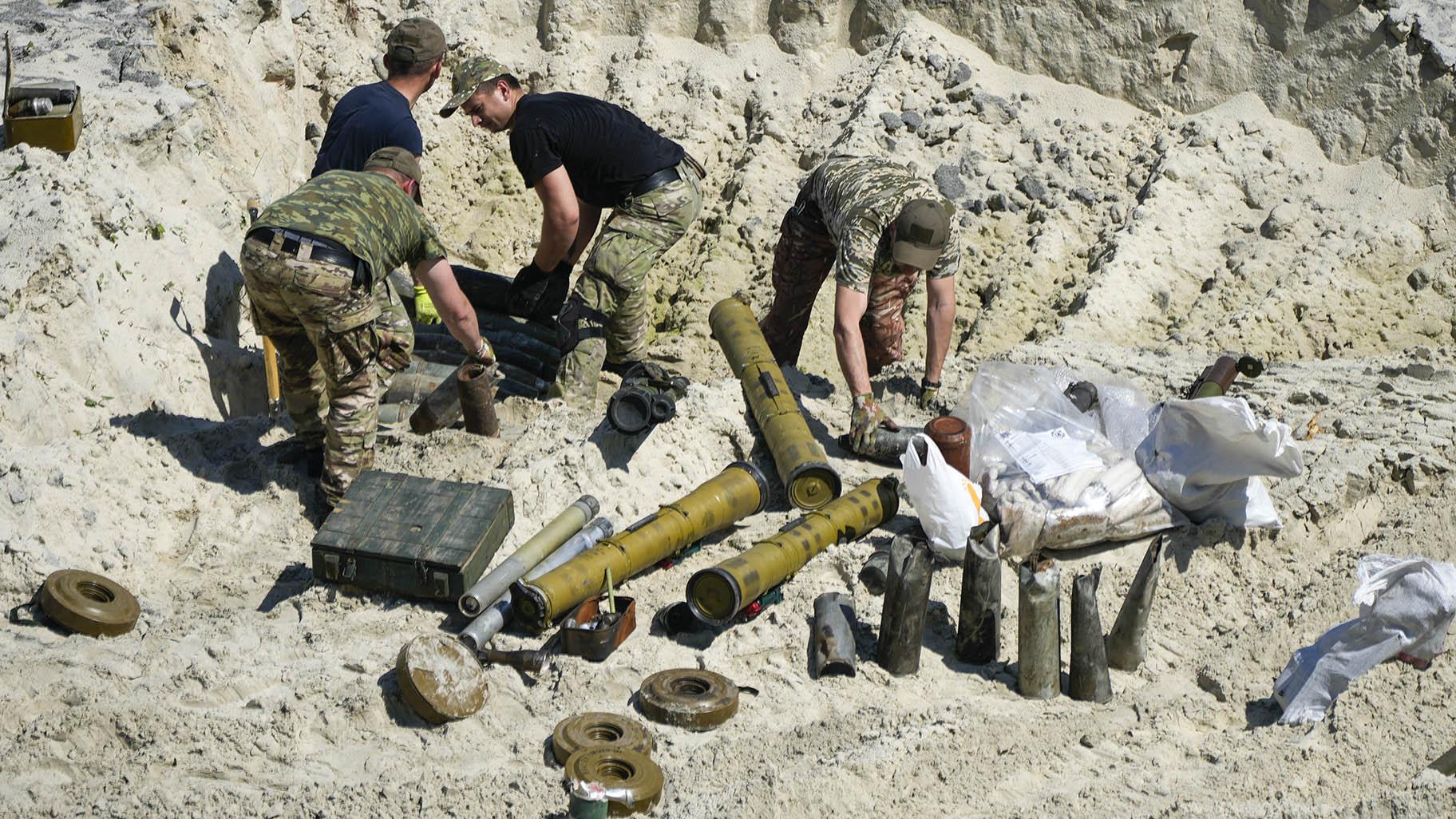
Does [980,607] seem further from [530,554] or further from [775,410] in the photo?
[530,554]

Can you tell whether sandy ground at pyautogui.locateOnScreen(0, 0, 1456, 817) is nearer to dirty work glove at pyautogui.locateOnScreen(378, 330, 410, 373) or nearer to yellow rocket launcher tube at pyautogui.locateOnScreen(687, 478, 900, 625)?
yellow rocket launcher tube at pyautogui.locateOnScreen(687, 478, 900, 625)

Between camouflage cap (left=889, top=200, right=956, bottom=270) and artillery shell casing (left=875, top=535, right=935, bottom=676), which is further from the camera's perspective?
camouflage cap (left=889, top=200, right=956, bottom=270)

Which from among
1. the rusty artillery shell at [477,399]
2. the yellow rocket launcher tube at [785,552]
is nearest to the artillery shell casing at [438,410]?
the rusty artillery shell at [477,399]

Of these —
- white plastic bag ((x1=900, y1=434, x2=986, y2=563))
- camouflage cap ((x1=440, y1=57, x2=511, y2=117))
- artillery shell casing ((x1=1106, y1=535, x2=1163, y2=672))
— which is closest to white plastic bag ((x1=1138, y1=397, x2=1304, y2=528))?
artillery shell casing ((x1=1106, y1=535, x2=1163, y2=672))

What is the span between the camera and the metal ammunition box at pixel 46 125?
20.8ft

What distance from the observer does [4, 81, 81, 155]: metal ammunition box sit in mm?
6352

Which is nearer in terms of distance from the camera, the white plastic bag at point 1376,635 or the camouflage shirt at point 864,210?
the white plastic bag at point 1376,635

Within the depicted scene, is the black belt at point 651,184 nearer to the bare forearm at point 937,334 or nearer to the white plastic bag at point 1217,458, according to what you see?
the bare forearm at point 937,334

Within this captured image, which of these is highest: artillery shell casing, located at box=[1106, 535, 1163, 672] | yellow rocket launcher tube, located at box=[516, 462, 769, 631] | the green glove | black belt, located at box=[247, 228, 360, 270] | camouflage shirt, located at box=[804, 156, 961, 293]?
camouflage shirt, located at box=[804, 156, 961, 293]

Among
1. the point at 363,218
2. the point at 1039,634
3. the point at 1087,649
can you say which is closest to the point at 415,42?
the point at 363,218

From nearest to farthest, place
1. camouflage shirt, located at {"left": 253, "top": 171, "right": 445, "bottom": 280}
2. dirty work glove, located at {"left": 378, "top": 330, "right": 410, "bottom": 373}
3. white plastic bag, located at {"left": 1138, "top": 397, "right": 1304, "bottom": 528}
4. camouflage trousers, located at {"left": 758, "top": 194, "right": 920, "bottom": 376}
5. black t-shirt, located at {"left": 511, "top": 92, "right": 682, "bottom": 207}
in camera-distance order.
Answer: white plastic bag, located at {"left": 1138, "top": 397, "right": 1304, "bottom": 528} < camouflage shirt, located at {"left": 253, "top": 171, "right": 445, "bottom": 280} < dirty work glove, located at {"left": 378, "top": 330, "right": 410, "bottom": 373} < black t-shirt, located at {"left": 511, "top": 92, "right": 682, "bottom": 207} < camouflage trousers, located at {"left": 758, "top": 194, "right": 920, "bottom": 376}

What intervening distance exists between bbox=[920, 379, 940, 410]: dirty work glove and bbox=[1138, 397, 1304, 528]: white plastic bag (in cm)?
122

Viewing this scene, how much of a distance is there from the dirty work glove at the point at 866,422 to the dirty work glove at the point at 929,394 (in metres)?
0.58

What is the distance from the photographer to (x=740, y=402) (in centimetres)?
593
